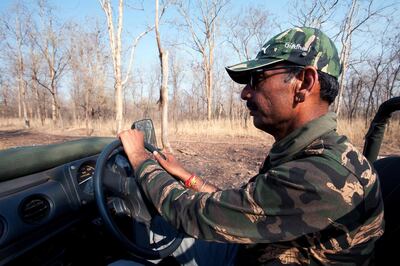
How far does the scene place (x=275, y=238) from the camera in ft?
3.43

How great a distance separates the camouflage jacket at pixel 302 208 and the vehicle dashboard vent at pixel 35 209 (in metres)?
0.64

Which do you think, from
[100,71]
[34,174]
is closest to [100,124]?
[100,71]

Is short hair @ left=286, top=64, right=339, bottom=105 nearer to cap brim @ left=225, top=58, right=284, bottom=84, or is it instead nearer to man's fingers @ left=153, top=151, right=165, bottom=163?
cap brim @ left=225, top=58, right=284, bottom=84

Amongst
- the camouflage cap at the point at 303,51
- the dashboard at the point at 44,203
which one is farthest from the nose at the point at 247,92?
the dashboard at the point at 44,203

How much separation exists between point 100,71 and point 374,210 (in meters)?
34.3

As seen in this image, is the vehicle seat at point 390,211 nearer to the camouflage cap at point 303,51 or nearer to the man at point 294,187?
the man at point 294,187

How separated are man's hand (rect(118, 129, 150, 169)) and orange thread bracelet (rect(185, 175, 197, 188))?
32cm

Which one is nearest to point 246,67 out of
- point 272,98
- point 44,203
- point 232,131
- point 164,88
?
point 272,98

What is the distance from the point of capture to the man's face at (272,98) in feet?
4.43

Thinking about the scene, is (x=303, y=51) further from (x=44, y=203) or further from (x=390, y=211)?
(x=44, y=203)

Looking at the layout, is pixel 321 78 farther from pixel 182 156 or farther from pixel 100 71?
pixel 100 71

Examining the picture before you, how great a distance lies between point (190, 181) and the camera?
1720mm

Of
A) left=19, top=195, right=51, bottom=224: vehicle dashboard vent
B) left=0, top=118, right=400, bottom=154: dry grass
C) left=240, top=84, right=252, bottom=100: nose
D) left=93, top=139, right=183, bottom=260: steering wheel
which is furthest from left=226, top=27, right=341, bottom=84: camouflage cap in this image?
left=0, top=118, right=400, bottom=154: dry grass

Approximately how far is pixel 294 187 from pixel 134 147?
2.93ft
